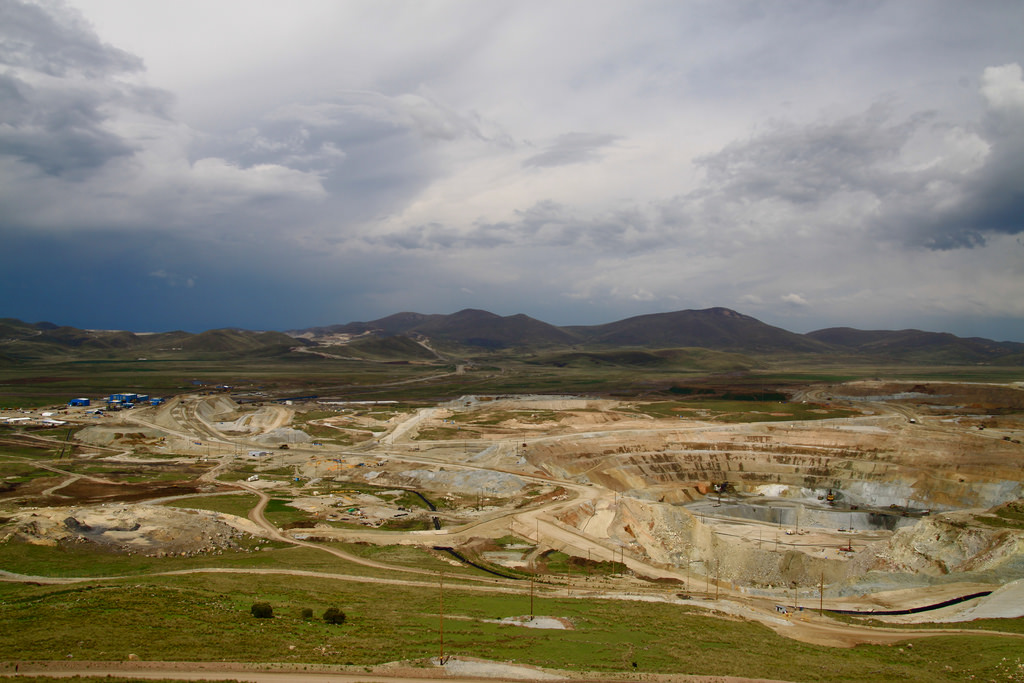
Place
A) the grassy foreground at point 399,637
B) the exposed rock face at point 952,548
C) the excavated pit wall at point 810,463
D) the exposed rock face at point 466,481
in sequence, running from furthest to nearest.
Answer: the excavated pit wall at point 810,463 → the exposed rock face at point 466,481 → the exposed rock face at point 952,548 → the grassy foreground at point 399,637

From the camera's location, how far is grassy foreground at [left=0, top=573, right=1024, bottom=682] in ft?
102

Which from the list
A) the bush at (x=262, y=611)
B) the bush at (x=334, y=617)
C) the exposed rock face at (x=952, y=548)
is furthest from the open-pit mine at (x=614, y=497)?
the bush at (x=262, y=611)

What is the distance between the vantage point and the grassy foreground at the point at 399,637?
31.1 m

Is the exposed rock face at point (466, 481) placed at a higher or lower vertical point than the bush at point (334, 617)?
lower

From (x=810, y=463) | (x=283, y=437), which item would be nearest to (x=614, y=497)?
(x=810, y=463)

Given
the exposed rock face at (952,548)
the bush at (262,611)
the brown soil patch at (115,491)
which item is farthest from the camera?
the brown soil patch at (115,491)

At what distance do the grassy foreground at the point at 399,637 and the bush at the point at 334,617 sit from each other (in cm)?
53

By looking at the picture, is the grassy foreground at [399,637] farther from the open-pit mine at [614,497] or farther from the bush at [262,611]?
the open-pit mine at [614,497]

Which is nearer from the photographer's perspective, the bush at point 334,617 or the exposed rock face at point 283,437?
the bush at point 334,617

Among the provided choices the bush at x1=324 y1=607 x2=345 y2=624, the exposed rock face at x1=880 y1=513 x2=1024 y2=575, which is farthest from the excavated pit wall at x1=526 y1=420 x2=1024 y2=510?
the bush at x1=324 y1=607 x2=345 y2=624

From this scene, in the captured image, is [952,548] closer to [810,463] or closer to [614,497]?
[614,497]

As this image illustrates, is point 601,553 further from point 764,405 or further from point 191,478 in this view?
point 764,405

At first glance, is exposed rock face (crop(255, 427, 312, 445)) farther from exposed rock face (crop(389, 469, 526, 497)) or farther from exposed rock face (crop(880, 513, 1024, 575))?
exposed rock face (crop(880, 513, 1024, 575))

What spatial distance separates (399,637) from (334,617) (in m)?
5.26
